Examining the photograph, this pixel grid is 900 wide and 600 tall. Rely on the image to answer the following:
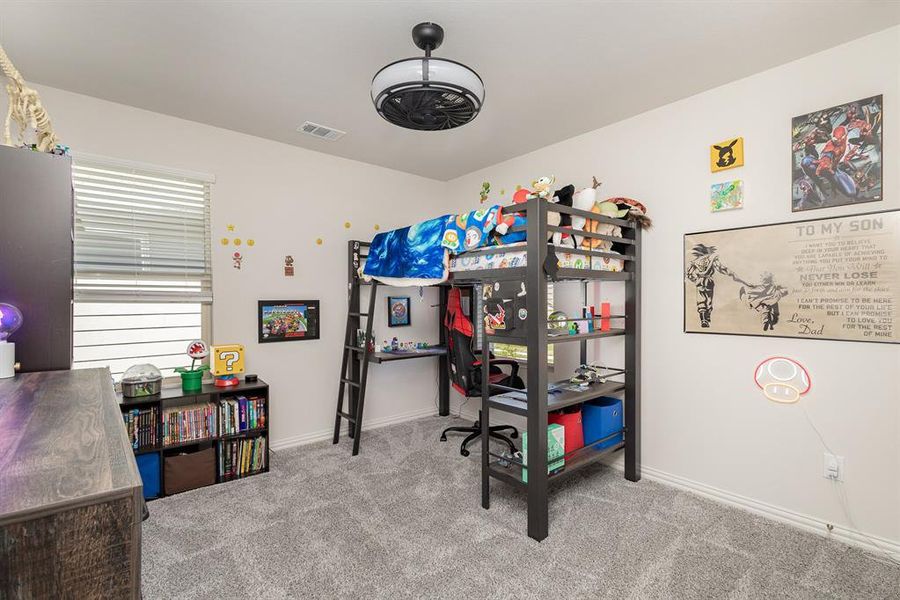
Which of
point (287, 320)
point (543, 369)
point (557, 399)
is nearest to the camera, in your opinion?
point (543, 369)

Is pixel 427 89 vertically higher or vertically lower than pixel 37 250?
higher

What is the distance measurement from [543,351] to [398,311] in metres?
2.11

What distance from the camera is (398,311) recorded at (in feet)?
13.2

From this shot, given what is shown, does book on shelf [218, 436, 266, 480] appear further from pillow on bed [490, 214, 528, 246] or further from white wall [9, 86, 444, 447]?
pillow on bed [490, 214, 528, 246]

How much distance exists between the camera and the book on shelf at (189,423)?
8.54 ft

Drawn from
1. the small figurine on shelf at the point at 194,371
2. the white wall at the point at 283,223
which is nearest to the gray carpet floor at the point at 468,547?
the small figurine on shelf at the point at 194,371

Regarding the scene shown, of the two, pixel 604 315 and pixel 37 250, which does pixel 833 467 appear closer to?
pixel 604 315

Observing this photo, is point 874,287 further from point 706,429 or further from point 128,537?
point 128,537

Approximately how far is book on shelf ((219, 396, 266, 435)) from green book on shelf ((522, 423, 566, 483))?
1800 millimetres

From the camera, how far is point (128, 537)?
0.49 m

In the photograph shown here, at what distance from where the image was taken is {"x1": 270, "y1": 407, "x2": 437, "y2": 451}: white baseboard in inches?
132

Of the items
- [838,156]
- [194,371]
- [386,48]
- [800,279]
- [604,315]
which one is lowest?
[194,371]

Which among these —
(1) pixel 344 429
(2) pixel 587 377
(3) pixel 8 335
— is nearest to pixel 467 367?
(2) pixel 587 377

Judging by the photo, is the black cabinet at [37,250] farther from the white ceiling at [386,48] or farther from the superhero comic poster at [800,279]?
the superhero comic poster at [800,279]
